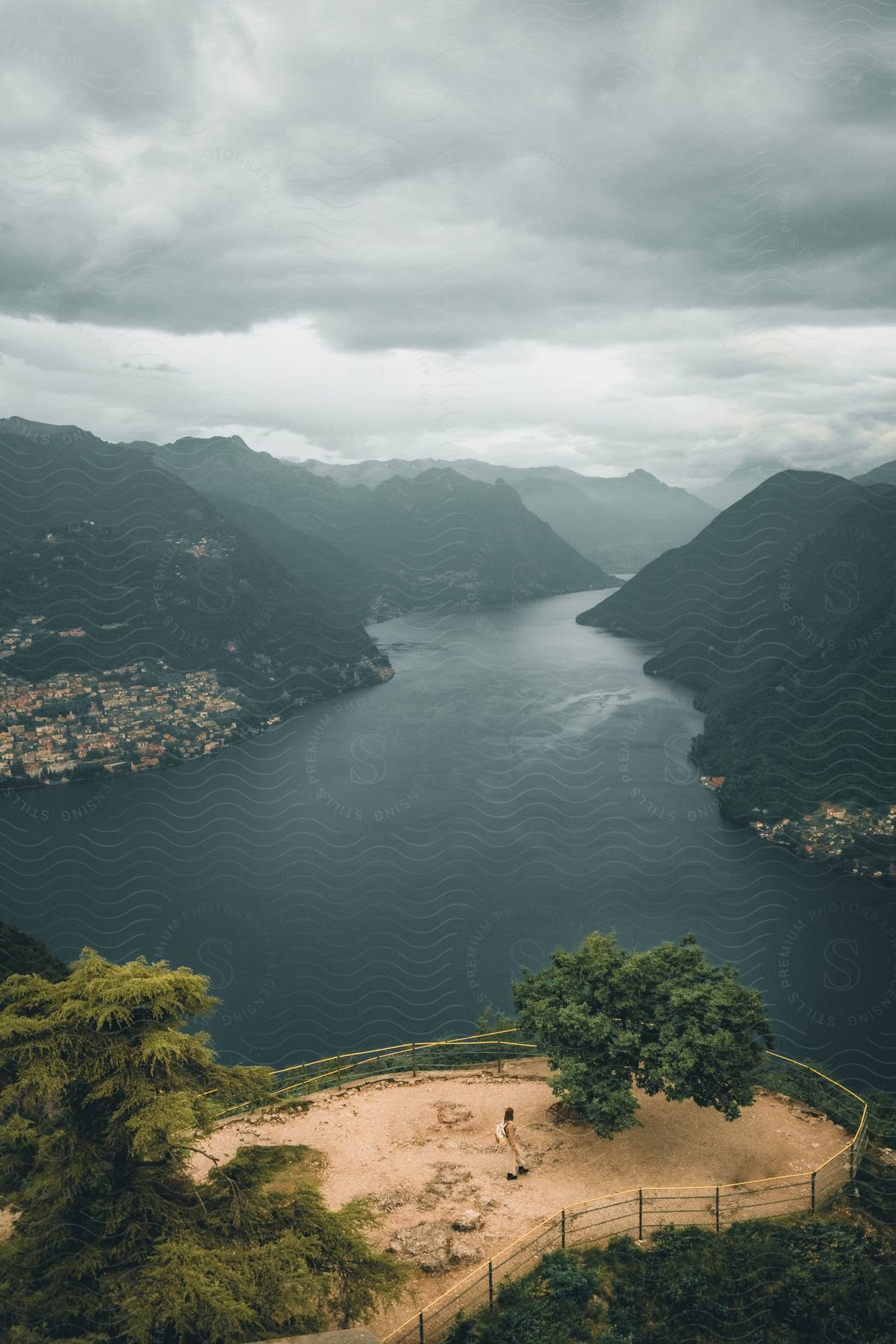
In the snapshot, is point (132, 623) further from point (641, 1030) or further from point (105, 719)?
point (641, 1030)

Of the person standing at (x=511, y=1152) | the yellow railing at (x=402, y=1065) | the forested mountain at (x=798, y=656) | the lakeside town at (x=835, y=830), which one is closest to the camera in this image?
the person standing at (x=511, y=1152)

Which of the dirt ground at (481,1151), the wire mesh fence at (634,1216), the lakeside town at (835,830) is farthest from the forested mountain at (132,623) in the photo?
the wire mesh fence at (634,1216)

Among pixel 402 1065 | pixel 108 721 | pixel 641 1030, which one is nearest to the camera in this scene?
pixel 641 1030

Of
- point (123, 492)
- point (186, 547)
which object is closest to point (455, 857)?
point (186, 547)

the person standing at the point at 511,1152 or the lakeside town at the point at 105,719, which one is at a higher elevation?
the person standing at the point at 511,1152

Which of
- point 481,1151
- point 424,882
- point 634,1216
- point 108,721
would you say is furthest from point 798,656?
point 634,1216

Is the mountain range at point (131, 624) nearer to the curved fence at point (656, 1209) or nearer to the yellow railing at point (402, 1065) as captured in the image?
the yellow railing at point (402, 1065)

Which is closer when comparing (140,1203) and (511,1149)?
(140,1203)
